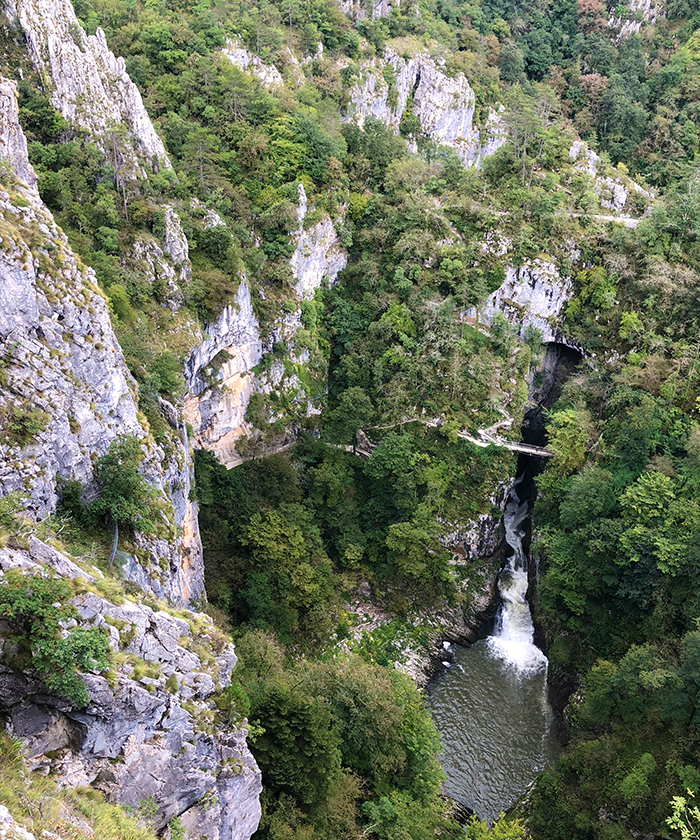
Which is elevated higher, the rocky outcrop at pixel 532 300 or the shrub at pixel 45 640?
the rocky outcrop at pixel 532 300

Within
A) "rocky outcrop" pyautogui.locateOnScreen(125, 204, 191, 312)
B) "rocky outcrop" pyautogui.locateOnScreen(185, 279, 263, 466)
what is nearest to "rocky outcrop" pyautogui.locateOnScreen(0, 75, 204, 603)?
"rocky outcrop" pyautogui.locateOnScreen(125, 204, 191, 312)

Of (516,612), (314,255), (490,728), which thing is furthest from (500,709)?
(314,255)

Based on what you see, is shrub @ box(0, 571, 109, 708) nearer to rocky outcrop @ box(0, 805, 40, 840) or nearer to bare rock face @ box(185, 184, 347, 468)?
rocky outcrop @ box(0, 805, 40, 840)

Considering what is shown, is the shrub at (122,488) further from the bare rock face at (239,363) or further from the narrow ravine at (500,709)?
the narrow ravine at (500,709)

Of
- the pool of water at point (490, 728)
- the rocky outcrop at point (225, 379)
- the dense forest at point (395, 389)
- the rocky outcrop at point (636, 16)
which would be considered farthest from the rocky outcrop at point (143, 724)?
the rocky outcrop at point (636, 16)

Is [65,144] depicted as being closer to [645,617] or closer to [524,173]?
[524,173]

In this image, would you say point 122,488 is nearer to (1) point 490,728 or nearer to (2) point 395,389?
(1) point 490,728

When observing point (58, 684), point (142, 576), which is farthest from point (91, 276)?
point (58, 684)
